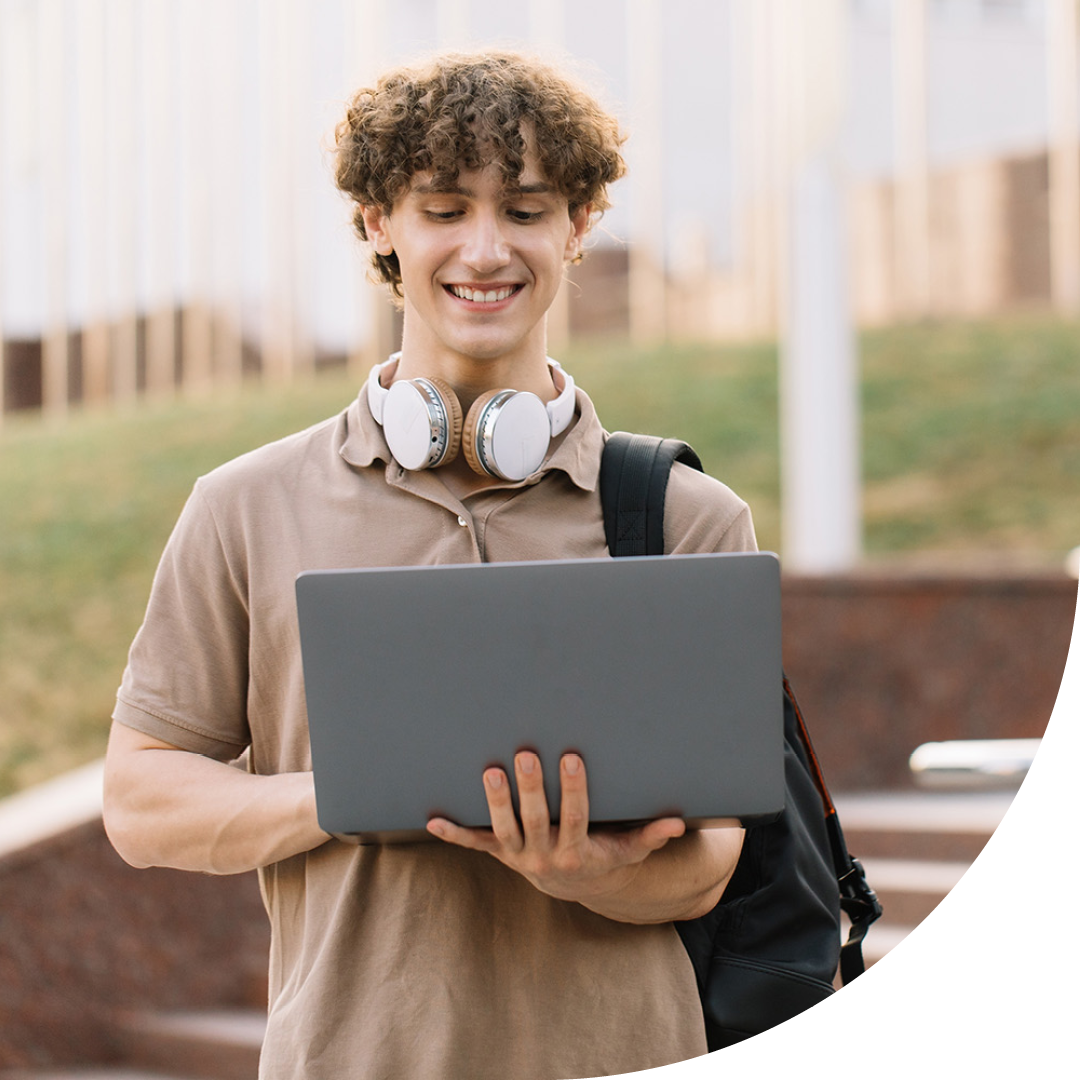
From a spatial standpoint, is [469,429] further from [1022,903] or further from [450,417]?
[1022,903]

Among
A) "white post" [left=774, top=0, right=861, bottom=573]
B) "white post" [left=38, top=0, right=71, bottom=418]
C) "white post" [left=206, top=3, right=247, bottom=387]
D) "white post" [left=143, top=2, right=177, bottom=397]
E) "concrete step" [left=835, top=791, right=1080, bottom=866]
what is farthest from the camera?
"white post" [left=38, top=0, right=71, bottom=418]

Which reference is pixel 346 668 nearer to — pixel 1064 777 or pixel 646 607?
pixel 646 607

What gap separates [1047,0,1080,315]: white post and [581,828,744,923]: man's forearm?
34.8 feet

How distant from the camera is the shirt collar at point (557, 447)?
5.90 ft

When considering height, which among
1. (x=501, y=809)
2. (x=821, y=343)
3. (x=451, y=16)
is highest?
(x=451, y=16)

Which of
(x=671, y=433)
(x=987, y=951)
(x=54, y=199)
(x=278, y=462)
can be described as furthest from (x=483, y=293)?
(x=54, y=199)

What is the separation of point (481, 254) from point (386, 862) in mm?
700

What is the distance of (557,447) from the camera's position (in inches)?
72.6

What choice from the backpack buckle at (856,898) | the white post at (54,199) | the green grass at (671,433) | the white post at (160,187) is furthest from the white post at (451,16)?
the backpack buckle at (856,898)

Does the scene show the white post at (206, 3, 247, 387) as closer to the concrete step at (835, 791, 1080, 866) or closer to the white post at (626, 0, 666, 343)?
the white post at (626, 0, 666, 343)

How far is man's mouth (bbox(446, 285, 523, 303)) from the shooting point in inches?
69.0

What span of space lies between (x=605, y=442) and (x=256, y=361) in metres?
11.5

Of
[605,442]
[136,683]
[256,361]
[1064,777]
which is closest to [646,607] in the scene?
[605,442]

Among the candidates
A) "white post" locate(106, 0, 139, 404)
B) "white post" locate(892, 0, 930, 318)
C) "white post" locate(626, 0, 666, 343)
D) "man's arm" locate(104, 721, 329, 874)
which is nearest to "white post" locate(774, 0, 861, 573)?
"white post" locate(626, 0, 666, 343)
